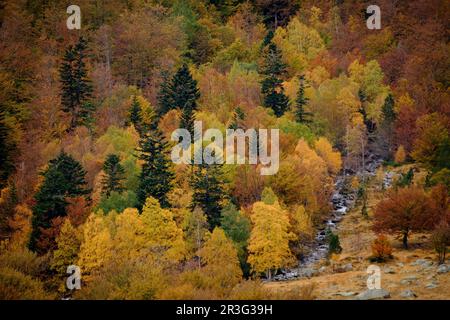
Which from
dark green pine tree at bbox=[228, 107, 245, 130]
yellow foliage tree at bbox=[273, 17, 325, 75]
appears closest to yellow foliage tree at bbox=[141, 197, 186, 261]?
dark green pine tree at bbox=[228, 107, 245, 130]

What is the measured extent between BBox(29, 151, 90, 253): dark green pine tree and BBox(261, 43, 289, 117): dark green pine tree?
30855 millimetres

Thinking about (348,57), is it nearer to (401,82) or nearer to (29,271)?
(401,82)

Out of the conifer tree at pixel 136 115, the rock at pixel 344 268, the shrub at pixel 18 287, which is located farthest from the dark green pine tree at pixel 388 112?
the shrub at pixel 18 287

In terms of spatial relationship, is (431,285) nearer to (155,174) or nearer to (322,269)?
(322,269)

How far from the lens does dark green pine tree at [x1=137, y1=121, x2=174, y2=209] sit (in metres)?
57.6

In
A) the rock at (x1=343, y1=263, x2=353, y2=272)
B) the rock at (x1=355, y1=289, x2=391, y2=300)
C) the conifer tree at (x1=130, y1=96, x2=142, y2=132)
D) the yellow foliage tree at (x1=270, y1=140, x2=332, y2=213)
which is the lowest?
the rock at (x1=355, y1=289, x2=391, y2=300)

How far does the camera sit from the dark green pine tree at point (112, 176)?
5969 centimetres

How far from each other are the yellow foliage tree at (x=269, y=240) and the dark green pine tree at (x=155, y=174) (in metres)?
9.44

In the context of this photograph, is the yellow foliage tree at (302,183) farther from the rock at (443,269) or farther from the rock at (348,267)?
the rock at (443,269)

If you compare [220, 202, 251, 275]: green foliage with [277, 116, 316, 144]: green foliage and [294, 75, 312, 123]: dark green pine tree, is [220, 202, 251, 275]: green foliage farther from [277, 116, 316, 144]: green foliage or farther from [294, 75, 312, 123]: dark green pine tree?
[294, 75, 312, 123]: dark green pine tree

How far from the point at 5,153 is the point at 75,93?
12893mm

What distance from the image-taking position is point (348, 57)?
10012 centimetres
